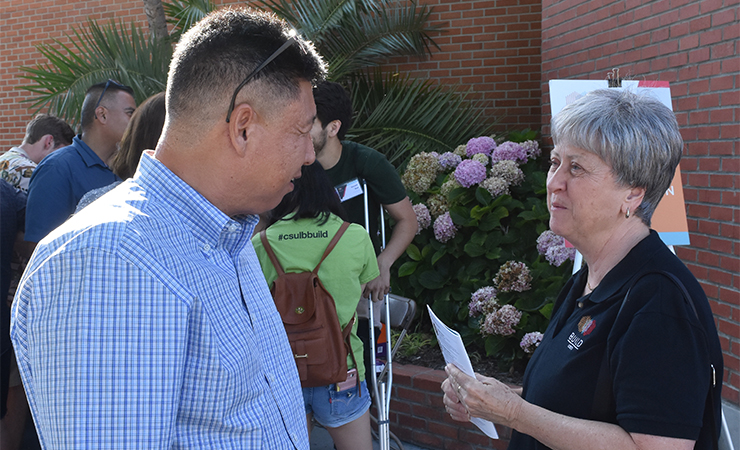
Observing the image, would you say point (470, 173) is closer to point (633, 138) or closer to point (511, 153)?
point (511, 153)

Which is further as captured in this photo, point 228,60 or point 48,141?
point 48,141

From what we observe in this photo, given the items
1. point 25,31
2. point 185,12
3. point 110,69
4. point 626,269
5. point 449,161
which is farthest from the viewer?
point 25,31

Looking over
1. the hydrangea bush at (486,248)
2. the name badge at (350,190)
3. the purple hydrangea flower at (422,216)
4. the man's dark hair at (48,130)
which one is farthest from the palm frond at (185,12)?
the name badge at (350,190)

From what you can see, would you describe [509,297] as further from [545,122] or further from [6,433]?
[6,433]

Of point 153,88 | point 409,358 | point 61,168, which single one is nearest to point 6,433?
point 61,168

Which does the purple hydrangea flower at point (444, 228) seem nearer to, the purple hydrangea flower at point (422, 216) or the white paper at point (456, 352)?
the purple hydrangea flower at point (422, 216)

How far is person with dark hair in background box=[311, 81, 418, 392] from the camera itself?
3012 millimetres

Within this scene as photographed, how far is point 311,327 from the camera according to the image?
234 centimetres

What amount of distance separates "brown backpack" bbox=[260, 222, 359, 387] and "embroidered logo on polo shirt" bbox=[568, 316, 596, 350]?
1.08 meters

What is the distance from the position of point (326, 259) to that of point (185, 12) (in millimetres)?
5954

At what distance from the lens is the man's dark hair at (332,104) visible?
9.93 ft

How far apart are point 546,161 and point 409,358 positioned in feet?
7.22

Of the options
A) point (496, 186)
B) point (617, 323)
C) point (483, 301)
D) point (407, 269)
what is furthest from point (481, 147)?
point (617, 323)

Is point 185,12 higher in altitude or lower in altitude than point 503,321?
higher
